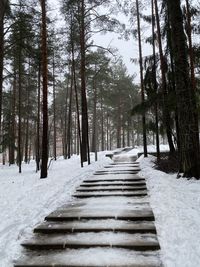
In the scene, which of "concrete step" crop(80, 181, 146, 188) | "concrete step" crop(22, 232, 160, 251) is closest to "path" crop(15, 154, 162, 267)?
"concrete step" crop(22, 232, 160, 251)

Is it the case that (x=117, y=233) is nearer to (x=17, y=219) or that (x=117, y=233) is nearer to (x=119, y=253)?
(x=119, y=253)

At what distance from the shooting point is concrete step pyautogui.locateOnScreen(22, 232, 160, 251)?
12.6 feet

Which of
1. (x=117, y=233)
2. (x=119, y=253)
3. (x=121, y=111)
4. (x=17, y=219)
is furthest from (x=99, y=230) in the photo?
(x=121, y=111)

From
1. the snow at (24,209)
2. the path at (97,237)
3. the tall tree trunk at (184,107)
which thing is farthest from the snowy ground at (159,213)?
the tall tree trunk at (184,107)

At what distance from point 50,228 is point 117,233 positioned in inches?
49.0

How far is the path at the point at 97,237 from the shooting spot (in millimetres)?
3539

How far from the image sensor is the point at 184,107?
7836 mm

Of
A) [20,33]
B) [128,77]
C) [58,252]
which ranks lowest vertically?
[58,252]

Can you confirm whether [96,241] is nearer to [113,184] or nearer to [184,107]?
[113,184]

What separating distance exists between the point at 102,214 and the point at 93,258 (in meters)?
1.45

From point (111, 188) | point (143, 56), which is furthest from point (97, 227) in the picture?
point (143, 56)

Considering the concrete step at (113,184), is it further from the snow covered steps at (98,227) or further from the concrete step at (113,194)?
the snow covered steps at (98,227)

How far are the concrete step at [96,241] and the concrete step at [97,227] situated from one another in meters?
0.11

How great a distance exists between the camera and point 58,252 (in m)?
3.86
